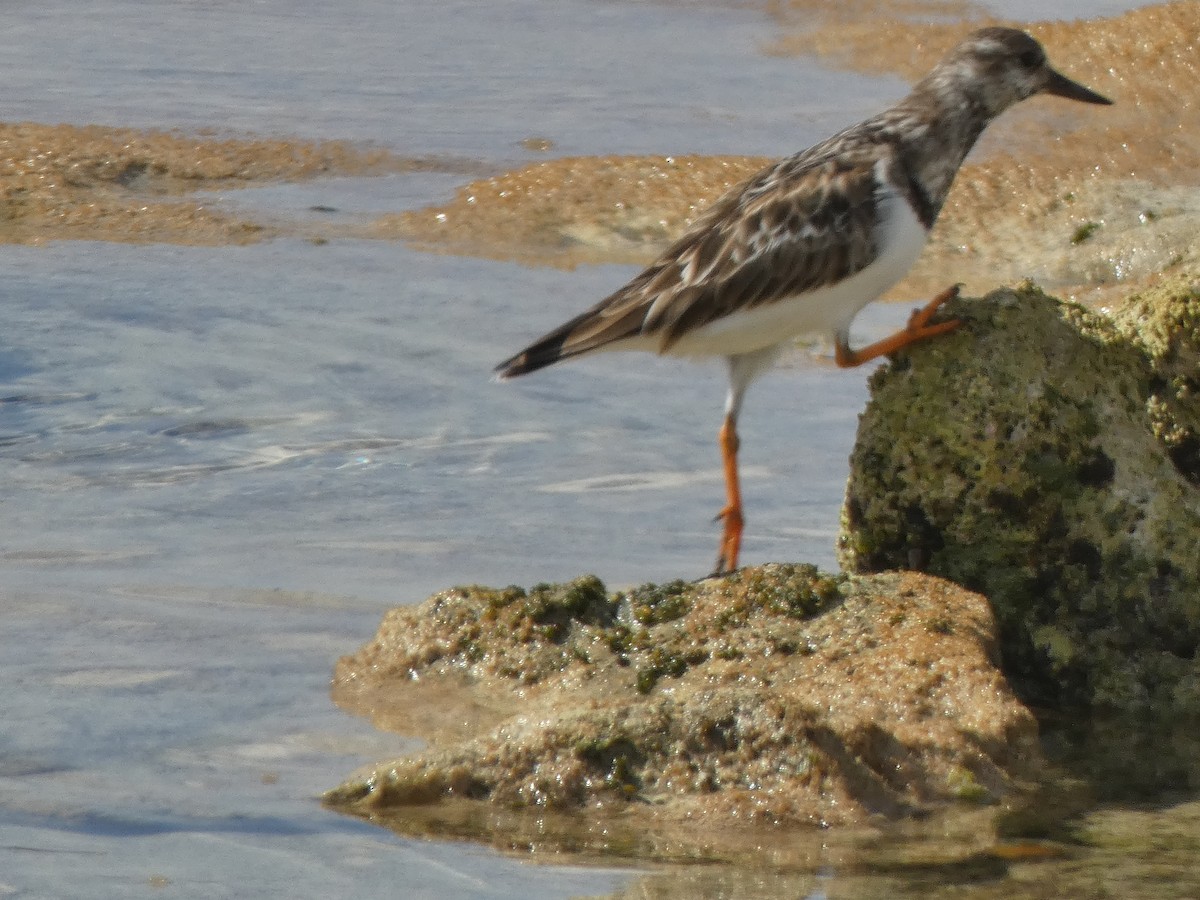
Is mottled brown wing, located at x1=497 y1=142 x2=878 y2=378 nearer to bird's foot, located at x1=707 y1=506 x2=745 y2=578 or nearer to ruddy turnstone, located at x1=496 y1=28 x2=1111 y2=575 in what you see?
ruddy turnstone, located at x1=496 y1=28 x2=1111 y2=575

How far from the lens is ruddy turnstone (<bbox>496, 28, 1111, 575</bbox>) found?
5.14 meters

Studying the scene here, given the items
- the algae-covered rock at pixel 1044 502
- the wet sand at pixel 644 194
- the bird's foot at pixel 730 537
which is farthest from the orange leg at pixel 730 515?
the wet sand at pixel 644 194

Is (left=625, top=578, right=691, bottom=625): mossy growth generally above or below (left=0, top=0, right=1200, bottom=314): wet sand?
below

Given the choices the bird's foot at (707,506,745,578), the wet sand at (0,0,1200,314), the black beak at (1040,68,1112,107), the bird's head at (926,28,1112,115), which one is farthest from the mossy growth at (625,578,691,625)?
the wet sand at (0,0,1200,314)

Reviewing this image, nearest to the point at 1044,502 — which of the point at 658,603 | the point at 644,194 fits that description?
the point at 658,603

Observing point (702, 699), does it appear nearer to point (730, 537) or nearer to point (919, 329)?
point (919, 329)

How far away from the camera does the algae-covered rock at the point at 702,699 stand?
3.67m

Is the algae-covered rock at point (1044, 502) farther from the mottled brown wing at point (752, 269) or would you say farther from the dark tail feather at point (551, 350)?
the dark tail feather at point (551, 350)

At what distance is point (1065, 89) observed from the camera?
6.06m

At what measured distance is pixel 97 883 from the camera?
3205 mm

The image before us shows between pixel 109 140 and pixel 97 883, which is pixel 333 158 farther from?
pixel 97 883

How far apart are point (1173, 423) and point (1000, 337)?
0.71 m

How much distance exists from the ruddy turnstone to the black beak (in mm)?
696

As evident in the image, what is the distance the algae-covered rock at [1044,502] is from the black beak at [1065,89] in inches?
59.7
